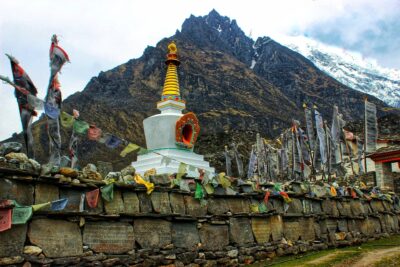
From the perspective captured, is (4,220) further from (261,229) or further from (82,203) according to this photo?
(261,229)

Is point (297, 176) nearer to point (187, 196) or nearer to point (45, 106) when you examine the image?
point (187, 196)

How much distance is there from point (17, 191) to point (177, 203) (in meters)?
3.76

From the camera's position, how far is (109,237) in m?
8.95

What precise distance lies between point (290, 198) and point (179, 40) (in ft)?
425

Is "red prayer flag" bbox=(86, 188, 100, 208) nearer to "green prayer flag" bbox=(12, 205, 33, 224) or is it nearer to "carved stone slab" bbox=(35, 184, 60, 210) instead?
"carved stone slab" bbox=(35, 184, 60, 210)

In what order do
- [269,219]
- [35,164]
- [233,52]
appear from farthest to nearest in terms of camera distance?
[233,52], [269,219], [35,164]

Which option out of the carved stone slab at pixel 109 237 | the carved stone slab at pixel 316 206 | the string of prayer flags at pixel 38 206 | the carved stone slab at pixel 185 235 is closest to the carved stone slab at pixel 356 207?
the carved stone slab at pixel 316 206

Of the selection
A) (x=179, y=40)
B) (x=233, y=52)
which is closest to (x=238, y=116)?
(x=179, y=40)

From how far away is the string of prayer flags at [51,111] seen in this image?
30.7 ft

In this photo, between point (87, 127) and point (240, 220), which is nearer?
point (87, 127)

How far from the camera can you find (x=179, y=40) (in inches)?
5482

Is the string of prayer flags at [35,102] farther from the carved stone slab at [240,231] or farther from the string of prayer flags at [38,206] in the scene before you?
the carved stone slab at [240,231]

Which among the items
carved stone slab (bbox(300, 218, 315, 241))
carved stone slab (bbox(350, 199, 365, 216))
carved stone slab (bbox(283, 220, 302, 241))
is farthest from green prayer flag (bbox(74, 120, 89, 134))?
carved stone slab (bbox(350, 199, 365, 216))

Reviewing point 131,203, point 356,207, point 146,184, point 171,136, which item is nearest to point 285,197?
point 356,207
